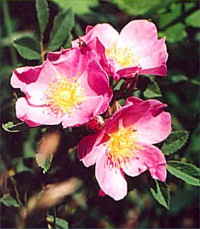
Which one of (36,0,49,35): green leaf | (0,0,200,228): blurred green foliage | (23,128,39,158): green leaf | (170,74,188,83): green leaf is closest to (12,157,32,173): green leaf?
(0,0,200,228): blurred green foliage

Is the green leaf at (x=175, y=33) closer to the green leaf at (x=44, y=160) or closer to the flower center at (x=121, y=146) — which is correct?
Result: the flower center at (x=121, y=146)

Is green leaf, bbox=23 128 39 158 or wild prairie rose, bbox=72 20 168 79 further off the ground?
wild prairie rose, bbox=72 20 168 79

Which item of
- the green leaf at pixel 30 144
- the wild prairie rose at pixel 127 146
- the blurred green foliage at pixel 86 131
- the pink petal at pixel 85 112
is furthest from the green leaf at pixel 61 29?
the green leaf at pixel 30 144

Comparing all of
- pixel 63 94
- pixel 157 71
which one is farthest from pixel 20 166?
pixel 157 71

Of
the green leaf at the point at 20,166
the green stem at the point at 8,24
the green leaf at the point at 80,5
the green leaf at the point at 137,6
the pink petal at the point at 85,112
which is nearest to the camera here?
the pink petal at the point at 85,112

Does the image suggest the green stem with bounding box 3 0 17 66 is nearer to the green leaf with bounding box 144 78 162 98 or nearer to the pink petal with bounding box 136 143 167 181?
the green leaf with bounding box 144 78 162 98

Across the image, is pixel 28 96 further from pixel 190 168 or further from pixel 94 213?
pixel 94 213

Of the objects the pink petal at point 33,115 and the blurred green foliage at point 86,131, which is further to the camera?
the blurred green foliage at point 86,131

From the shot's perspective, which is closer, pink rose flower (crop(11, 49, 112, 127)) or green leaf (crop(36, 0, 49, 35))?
pink rose flower (crop(11, 49, 112, 127))
